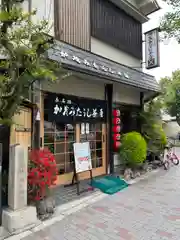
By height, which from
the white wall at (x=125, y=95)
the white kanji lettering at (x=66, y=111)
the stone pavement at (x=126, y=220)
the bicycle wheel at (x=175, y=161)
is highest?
the white wall at (x=125, y=95)

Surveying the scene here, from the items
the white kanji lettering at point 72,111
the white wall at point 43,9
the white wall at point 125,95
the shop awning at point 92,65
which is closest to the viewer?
the shop awning at point 92,65

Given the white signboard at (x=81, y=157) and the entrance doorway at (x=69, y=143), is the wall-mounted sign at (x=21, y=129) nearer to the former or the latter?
the entrance doorway at (x=69, y=143)

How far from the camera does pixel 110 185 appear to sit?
7258mm

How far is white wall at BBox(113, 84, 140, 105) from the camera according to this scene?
9631 mm

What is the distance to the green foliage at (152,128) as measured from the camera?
10414mm

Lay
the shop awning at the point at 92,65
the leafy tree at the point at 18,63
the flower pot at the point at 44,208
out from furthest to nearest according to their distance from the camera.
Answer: the shop awning at the point at 92,65 → the flower pot at the point at 44,208 → the leafy tree at the point at 18,63

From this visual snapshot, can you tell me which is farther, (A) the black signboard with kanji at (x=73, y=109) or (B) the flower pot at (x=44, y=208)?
(A) the black signboard with kanji at (x=73, y=109)

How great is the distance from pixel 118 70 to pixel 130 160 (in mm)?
3433

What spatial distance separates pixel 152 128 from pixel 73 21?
19.2 feet

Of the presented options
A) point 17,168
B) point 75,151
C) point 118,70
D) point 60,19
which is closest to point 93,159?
point 75,151

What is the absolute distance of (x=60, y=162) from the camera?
7.33m

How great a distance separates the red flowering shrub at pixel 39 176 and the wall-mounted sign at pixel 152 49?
705 centimetres

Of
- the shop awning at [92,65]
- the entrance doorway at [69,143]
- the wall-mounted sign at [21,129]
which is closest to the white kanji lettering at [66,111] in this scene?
the entrance doorway at [69,143]

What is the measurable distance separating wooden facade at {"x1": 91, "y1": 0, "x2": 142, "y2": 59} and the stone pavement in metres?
6.01
